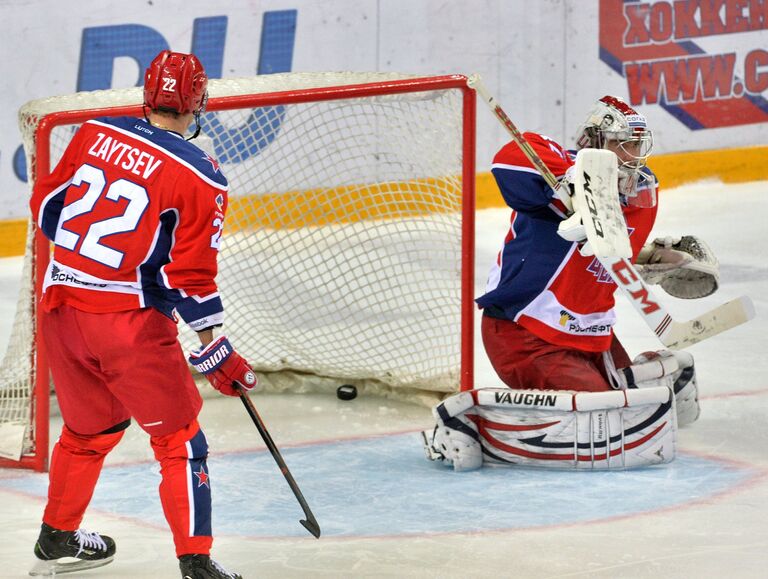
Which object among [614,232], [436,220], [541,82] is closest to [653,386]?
[614,232]

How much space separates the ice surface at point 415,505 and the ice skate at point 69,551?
31 millimetres

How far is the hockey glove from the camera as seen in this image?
2.71 m

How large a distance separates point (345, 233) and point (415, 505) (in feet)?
4.92

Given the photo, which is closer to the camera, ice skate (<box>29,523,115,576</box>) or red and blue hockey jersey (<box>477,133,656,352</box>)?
ice skate (<box>29,523,115,576</box>)

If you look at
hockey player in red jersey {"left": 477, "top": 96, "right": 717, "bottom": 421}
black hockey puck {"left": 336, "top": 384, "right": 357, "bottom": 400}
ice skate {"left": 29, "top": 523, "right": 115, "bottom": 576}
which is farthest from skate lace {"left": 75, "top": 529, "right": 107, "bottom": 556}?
black hockey puck {"left": 336, "top": 384, "right": 357, "bottom": 400}

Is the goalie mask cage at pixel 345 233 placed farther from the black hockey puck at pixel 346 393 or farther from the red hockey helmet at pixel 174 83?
the red hockey helmet at pixel 174 83

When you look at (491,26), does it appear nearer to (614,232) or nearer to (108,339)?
(614,232)

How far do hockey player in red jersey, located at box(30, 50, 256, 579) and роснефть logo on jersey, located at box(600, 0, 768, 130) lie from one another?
4.72m

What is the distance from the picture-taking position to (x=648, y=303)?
152 inches

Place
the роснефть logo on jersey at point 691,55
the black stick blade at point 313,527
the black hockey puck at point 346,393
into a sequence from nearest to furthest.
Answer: the black stick blade at point 313,527 < the black hockey puck at point 346,393 < the роснефть logo on jersey at point 691,55

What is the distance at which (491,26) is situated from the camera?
278 inches

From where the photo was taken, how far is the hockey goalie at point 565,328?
143 inches

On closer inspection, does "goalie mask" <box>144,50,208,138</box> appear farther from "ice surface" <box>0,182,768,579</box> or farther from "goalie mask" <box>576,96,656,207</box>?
"goalie mask" <box>576,96,656,207</box>

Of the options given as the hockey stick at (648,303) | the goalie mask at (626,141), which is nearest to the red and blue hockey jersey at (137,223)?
the hockey stick at (648,303)
